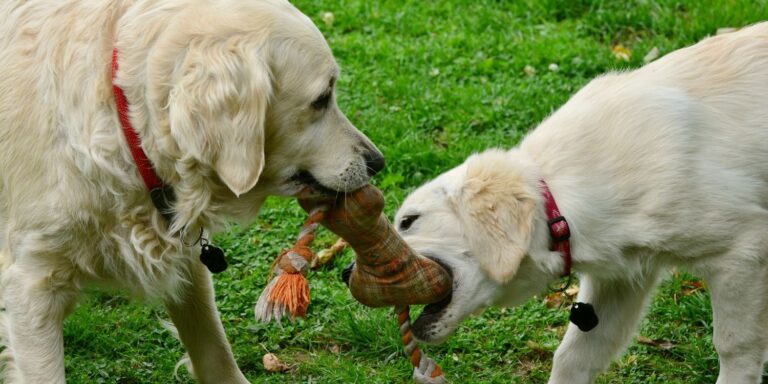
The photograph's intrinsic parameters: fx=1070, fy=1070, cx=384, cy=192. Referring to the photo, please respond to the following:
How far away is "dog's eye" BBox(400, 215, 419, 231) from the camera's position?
4.28 m

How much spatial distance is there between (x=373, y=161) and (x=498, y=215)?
0.54 meters

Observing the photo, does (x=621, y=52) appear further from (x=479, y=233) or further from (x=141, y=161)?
(x=141, y=161)

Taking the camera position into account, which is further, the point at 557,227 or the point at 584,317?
the point at 584,317

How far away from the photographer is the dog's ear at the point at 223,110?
11.0 feet

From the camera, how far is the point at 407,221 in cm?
430

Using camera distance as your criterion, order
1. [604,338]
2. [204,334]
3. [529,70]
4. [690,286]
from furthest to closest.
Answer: [529,70]
[690,286]
[204,334]
[604,338]

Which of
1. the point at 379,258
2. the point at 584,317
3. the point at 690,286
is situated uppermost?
the point at 379,258

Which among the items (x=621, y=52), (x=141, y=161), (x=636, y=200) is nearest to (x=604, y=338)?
(x=636, y=200)

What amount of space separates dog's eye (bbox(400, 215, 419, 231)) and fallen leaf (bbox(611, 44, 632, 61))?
282 centimetres

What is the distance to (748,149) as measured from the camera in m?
4.04

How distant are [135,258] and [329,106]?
0.88m

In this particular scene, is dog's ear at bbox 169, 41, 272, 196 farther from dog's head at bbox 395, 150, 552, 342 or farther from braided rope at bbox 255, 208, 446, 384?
dog's head at bbox 395, 150, 552, 342

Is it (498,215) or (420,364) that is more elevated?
(498,215)

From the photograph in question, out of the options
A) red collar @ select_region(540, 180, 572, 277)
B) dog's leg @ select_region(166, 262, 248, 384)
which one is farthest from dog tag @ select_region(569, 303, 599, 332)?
dog's leg @ select_region(166, 262, 248, 384)
